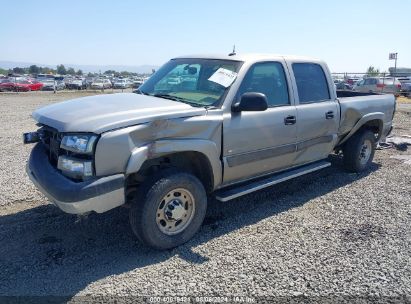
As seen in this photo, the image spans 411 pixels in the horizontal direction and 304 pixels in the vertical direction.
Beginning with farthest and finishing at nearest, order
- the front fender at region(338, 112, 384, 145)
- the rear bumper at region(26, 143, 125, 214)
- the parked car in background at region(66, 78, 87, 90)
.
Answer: the parked car in background at region(66, 78, 87, 90) < the front fender at region(338, 112, 384, 145) < the rear bumper at region(26, 143, 125, 214)

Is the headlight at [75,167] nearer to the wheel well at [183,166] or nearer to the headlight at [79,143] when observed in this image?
the headlight at [79,143]

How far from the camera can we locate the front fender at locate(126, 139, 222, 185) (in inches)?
136

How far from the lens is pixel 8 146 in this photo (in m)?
8.38

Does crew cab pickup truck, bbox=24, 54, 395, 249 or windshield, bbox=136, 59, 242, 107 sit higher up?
windshield, bbox=136, 59, 242, 107

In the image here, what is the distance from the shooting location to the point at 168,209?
3.83 m

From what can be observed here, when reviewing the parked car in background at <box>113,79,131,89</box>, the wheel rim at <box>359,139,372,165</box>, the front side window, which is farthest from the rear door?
the parked car in background at <box>113,79,131,89</box>

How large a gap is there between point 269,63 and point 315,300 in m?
2.86

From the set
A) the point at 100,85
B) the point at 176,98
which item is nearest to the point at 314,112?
the point at 176,98

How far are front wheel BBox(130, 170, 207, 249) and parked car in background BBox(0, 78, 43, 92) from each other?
126 feet

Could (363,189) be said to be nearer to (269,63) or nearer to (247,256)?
(269,63)

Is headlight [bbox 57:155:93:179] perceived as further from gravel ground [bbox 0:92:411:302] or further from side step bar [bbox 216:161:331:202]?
side step bar [bbox 216:161:331:202]

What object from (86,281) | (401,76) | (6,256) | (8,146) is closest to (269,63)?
(86,281)

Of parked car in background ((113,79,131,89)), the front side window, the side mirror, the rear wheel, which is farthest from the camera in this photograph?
parked car in background ((113,79,131,89))

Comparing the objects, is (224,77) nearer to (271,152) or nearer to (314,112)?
(271,152)
